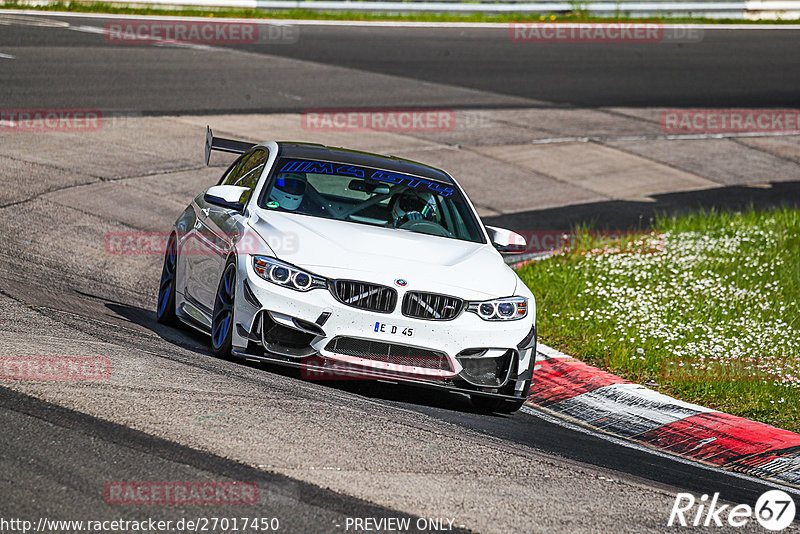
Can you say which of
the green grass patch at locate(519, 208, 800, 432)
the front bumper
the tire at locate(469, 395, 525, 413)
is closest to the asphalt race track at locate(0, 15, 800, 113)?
the green grass patch at locate(519, 208, 800, 432)

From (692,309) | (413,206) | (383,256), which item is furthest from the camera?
(692,309)

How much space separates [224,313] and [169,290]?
5.01 feet

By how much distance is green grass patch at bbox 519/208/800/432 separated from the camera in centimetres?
852

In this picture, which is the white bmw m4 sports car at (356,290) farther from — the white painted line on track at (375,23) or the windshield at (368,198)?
the white painted line on track at (375,23)

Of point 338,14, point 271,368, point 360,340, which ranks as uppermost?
point 338,14

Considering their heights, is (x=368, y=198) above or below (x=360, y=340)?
above

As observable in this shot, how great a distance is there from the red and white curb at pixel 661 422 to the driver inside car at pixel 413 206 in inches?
58.5

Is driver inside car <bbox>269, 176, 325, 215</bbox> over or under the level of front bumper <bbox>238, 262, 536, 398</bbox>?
over

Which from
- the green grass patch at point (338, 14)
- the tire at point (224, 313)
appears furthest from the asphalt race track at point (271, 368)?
the green grass patch at point (338, 14)

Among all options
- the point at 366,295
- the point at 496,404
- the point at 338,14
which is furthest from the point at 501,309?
the point at 338,14

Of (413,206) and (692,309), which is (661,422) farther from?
(692,309)

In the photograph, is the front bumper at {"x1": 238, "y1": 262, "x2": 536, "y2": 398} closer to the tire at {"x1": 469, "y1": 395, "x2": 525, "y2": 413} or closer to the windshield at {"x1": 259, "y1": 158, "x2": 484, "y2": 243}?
the tire at {"x1": 469, "y1": 395, "x2": 525, "y2": 413}

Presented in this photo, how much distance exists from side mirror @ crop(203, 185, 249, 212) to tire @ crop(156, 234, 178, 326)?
0.99 meters

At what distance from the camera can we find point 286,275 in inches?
277
